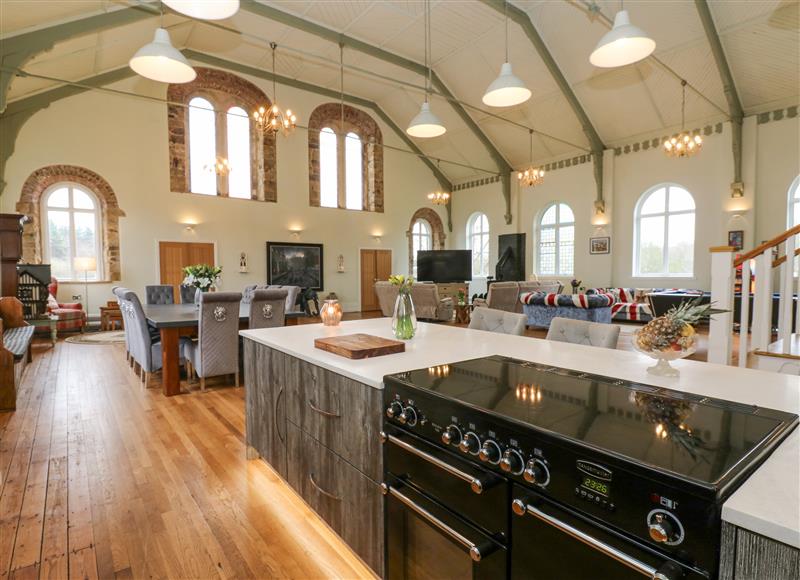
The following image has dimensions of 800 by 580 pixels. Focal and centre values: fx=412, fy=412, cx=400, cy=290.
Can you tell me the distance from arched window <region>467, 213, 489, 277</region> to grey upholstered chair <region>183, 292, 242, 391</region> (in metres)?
9.87

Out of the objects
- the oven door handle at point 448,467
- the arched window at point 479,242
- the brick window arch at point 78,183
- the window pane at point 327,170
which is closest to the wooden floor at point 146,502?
the oven door handle at point 448,467

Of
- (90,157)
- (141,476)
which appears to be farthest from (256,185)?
(141,476)

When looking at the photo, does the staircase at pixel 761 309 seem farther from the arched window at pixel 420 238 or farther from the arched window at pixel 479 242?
the arched window at pixel 420 238

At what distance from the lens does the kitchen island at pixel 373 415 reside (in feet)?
2.04

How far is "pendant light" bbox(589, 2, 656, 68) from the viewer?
9.37ft

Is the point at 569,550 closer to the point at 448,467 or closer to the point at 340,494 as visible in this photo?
the point at 448,467

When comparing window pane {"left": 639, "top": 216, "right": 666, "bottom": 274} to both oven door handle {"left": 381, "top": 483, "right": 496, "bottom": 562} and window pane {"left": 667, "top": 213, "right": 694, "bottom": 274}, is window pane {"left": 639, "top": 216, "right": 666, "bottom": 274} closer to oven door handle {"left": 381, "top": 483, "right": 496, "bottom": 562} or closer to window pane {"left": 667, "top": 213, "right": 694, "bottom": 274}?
window pane {"left": 667, "top": 213, "right": 694, "bottom": 274}

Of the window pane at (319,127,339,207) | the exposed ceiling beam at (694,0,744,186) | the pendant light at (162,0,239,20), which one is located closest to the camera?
the pendant light at (162,0,239,20)

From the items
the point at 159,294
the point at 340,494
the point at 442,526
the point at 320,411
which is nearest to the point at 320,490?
the point at 340,494

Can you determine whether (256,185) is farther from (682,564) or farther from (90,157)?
(682,564)

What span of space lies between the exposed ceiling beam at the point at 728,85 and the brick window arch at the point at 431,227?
7595 mm

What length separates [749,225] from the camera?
25.8 ft

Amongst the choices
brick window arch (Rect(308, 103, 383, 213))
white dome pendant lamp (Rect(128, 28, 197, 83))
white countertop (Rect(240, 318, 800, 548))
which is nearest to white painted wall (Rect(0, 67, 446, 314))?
brick window arch (Rect(308, 103, 383, 213))

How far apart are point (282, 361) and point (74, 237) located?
8.42 metres
